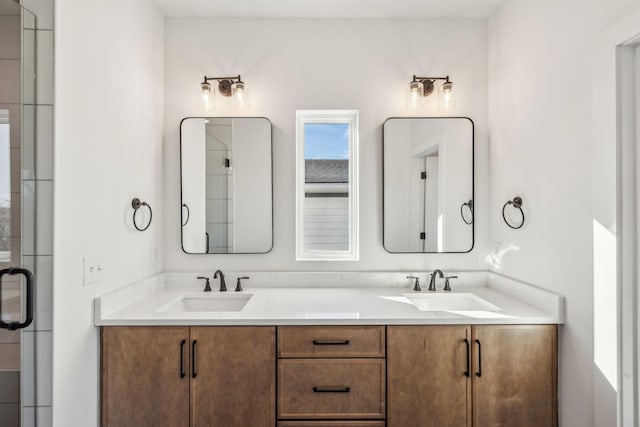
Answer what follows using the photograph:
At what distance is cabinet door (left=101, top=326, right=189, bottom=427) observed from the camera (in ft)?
5.54

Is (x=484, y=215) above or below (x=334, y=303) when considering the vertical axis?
above

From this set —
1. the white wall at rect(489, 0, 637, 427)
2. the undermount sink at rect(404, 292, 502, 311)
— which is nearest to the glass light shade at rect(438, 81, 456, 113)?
the white wall at rect(489, 0, 637, 427)

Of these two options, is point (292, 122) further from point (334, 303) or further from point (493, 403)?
point (493, 403)

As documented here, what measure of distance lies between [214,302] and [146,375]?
584 mm

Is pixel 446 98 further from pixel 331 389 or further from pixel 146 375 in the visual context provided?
pixel 146 375

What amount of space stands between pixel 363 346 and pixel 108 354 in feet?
3.83

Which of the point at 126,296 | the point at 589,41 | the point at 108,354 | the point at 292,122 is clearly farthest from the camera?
the point at 292,122

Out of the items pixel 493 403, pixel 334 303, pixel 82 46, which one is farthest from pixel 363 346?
pixel 82 46

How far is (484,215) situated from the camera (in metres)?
2.38

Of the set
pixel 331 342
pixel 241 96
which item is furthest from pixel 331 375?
pixel 241 96

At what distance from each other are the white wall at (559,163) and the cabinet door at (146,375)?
5.64ft

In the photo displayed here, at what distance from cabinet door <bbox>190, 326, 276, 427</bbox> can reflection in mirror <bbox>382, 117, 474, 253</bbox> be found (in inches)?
43.3

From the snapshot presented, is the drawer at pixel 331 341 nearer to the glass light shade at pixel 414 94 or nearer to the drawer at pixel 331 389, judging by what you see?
the drawer at pixel 331 389

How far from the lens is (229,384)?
1.69m
